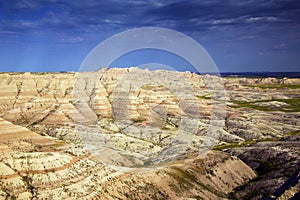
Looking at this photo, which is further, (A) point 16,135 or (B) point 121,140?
(B) point 121,140

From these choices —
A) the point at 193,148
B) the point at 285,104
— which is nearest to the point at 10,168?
the point at 193,148

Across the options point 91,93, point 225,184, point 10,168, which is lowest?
point 225,184

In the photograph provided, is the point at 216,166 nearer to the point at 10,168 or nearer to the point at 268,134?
the point at 10,168

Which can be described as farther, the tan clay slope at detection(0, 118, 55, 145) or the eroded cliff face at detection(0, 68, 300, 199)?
the tan clay slope at detection(0, 118, 55, 145)

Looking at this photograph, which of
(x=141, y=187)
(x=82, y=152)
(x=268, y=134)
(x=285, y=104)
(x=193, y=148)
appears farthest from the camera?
(x=285, y=104)

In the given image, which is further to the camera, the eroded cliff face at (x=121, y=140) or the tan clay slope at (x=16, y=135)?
the tan clay slope at (x=16, y=135)

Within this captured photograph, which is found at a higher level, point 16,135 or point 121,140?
point 16,135

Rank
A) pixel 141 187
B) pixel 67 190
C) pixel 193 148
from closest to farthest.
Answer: pixel 67 190
pixel 141 187
pixel 193 148

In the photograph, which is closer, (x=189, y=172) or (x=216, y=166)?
(x=189, y=172)
